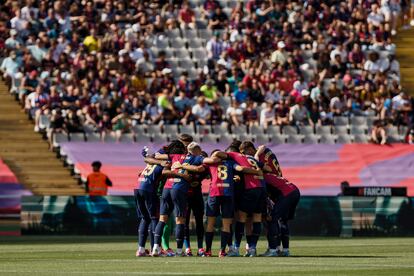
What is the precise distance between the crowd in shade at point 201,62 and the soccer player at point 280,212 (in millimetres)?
16747

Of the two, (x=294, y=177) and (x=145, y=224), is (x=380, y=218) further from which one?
(x=145, y=224)

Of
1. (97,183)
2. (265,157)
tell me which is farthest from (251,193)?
(97,183)

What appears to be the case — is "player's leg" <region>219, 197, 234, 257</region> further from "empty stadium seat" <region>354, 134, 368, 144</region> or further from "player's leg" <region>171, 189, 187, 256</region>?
"empty stadium seat" <region>354, 134, 368, 144</region>

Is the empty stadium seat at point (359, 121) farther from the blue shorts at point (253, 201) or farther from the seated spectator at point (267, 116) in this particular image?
the blue shorts at point (253, 201)

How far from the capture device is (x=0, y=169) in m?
42.0

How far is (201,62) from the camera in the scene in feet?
157

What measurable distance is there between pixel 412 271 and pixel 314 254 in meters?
5.71

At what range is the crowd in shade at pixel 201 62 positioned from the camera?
44719mm

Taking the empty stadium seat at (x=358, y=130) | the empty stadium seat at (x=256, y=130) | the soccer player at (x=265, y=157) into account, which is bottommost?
the empty stadium seat at (x=358, y=130)

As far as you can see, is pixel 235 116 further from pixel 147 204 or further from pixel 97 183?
pixel 147 204

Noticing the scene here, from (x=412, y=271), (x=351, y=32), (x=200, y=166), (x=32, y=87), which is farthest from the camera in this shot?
(x=351, y=32)

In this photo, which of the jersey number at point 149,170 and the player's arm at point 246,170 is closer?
the player's arm at point 246,170

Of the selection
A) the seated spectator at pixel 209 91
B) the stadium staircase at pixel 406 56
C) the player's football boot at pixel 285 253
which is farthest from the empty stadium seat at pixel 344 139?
the player's football boot at pixel 285 253

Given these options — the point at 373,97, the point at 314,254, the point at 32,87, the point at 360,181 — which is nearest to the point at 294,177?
the point at 360,181
